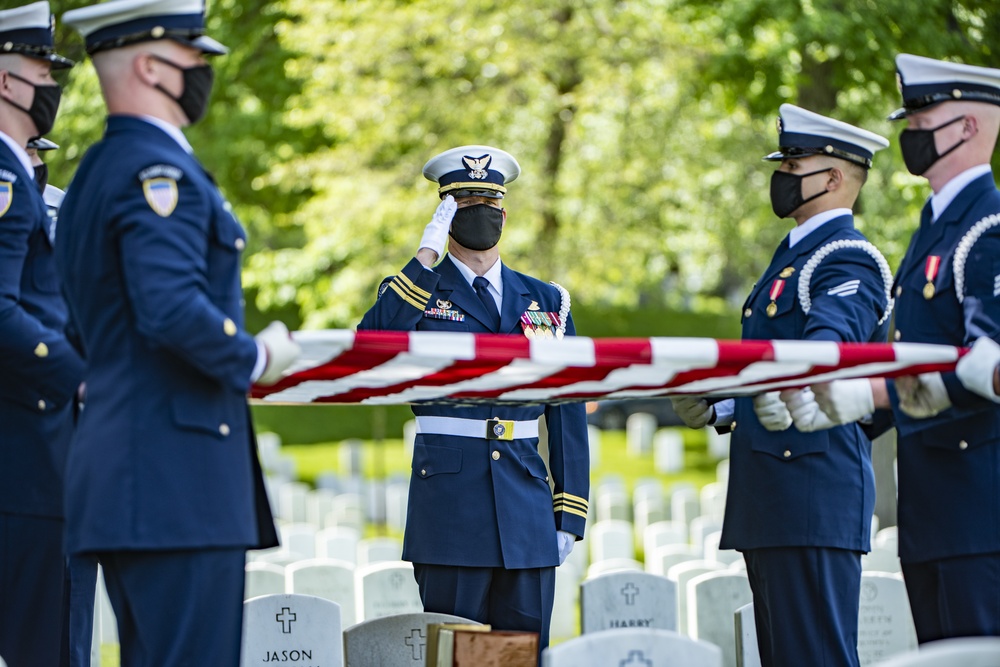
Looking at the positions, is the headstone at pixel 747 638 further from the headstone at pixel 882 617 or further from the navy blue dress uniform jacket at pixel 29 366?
the navy blue dress uniform jacket at pixel 29 366

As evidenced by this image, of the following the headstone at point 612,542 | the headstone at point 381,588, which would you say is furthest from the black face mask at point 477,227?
the headstone at point 612,542

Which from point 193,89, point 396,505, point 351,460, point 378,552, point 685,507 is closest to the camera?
point 193,89

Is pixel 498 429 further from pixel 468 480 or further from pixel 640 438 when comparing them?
pixel 640 438

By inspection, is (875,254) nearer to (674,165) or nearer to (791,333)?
(791,333)

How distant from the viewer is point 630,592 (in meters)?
6.90

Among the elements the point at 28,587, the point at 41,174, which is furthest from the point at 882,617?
the point at 41,174

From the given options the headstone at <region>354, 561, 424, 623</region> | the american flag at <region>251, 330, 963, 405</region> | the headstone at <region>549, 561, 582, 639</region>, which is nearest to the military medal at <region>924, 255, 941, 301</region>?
the american flag at <region>251, 330, 963, 405</region>

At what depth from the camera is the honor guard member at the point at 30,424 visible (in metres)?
4.23

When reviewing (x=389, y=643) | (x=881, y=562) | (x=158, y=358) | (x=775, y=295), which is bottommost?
(x=389, y=643)

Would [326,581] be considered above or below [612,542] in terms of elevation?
below

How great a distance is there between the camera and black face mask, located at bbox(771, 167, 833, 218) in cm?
505

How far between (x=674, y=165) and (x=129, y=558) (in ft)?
45.6

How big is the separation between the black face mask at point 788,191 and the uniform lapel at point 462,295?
1178mm

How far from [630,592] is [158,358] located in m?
3.97
